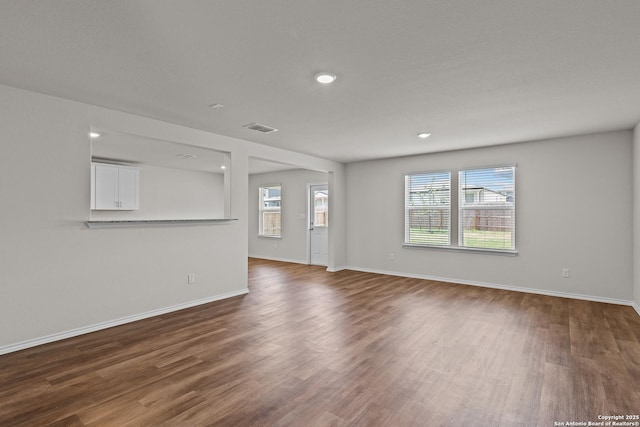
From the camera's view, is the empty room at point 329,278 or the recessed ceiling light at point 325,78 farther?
the recessed ceiling light at point 325,78

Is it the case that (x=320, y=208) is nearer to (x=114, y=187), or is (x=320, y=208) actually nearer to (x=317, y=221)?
(x=317, y=221)

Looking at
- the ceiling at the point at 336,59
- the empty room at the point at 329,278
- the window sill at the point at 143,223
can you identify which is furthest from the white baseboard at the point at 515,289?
the window sill at the point at 143,223

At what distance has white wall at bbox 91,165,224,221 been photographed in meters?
7.48

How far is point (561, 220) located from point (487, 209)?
104 centimetres

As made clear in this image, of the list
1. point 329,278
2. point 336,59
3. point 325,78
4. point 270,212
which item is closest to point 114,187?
point 270,212

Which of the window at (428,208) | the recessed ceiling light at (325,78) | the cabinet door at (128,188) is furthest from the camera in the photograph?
the cabinet door at (128,188)

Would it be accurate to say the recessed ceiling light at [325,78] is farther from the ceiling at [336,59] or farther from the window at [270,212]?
the window at [270,212]

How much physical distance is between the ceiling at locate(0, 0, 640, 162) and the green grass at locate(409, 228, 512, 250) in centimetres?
208

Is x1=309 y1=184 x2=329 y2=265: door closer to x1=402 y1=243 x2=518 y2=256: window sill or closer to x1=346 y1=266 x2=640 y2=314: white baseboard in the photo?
x1=346 y1=266 x2=640 y2=314: white baseboard

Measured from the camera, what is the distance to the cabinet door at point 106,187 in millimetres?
6395

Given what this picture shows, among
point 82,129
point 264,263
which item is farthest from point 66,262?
point 264,263

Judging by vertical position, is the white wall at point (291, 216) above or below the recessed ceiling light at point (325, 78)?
below

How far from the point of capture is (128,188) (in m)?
6.93

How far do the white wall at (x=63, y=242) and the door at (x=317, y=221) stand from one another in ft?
Result: 13.6
